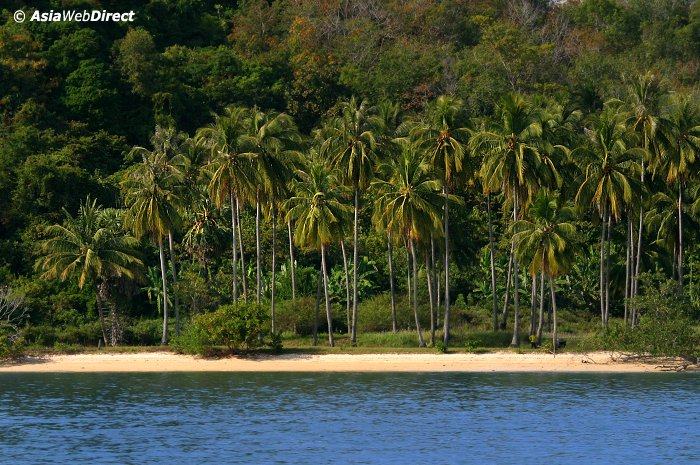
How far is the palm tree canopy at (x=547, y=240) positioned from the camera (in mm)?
71938

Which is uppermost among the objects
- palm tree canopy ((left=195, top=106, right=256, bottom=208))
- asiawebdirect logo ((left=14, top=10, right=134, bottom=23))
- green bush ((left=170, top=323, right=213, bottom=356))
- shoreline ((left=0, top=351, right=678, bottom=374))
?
asiawebdirect logo ((left=14, top=10, right=134, bottom=23))

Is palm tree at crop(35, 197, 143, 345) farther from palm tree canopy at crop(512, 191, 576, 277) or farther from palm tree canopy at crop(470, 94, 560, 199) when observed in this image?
palm tree canopy at crop(512, 191, 576, 277)

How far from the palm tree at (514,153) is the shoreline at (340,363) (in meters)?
4.59

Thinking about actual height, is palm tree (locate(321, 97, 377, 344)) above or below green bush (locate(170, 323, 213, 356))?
above

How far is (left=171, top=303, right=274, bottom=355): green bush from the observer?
238 feet

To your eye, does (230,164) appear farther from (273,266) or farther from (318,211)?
(273,266)

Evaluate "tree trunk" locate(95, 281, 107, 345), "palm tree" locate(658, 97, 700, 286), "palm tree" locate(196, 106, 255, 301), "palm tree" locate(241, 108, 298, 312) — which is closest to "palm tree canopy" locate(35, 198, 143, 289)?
"tree trunk" locate(95, 281, 107, 345)

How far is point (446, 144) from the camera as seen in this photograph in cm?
7619

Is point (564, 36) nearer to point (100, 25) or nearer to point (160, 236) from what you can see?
point (100, 25)

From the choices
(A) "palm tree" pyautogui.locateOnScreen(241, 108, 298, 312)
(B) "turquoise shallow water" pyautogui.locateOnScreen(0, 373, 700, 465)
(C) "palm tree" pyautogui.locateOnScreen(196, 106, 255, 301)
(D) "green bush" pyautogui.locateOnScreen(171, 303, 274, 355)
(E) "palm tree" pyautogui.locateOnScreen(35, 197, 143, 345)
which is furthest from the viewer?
(E) "palm tree" pyautogui.locateOnScreen(35, 197, 143, 345)

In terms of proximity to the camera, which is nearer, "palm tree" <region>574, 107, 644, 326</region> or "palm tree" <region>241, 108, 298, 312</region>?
"palm tree" <region>574, 107, 644, 326</region>

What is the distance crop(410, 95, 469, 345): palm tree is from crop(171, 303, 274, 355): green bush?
11377 mm

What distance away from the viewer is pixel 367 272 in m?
89.2

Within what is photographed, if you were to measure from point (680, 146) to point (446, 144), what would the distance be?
1489cm
